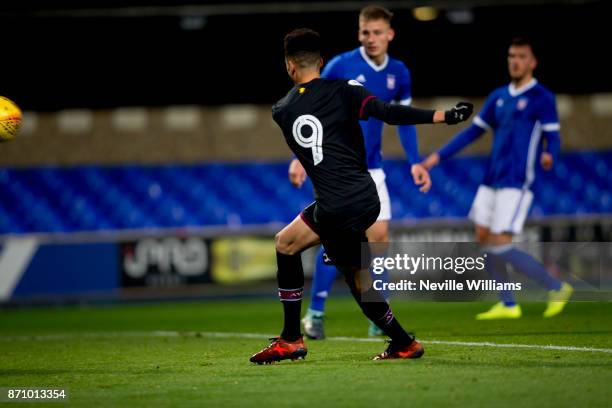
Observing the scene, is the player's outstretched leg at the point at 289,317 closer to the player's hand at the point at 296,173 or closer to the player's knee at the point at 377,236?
A: the player's hand at the point at 296,173

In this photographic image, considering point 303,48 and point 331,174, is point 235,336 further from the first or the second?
point 303,48

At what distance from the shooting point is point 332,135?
17.8 feet

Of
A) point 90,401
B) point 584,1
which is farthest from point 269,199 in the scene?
point 90,401

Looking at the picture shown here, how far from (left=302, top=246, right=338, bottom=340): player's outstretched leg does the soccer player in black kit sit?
1.69m

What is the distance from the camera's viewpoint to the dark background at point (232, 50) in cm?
1556

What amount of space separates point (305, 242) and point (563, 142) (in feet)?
38.5

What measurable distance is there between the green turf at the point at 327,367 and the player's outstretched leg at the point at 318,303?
29 centimetres

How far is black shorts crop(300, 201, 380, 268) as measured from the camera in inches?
214

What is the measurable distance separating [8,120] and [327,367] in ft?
7.62

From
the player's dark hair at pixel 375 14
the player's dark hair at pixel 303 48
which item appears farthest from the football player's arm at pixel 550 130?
the player's dark hair at pixel 303 48

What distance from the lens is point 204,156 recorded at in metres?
16.6

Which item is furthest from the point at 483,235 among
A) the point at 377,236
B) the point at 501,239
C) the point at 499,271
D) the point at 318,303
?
the point at 318,303

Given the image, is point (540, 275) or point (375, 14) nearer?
point (375, 14)

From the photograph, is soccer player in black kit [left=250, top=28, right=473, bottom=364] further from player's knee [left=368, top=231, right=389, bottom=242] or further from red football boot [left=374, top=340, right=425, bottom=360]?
player's knee [left=368, top=231, right=389, bottom=242]
